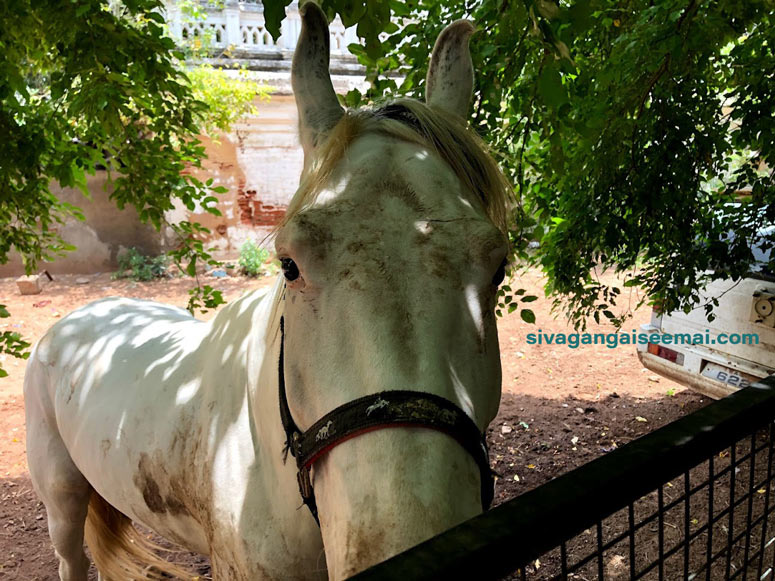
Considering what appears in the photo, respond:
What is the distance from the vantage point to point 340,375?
1.15 m

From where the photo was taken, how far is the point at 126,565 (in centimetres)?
294

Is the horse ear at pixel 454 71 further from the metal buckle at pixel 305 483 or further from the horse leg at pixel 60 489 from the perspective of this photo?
the horse leg at pixel 60 489

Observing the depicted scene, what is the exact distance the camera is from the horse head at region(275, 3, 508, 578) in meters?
1.01

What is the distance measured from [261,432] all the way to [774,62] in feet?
10.5

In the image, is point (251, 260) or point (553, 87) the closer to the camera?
point (553, 87)

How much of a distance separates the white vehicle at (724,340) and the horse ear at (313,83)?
3358 millimetres

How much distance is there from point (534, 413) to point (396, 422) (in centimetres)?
458

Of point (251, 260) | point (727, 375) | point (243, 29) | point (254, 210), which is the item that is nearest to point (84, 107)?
point (727, 375)

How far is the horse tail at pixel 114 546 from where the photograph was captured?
286 centimetres

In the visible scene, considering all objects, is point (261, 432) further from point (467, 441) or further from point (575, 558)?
point (575, 558)

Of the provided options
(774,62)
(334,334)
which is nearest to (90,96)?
(334,334)

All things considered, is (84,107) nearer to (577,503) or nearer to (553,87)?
(553,87)

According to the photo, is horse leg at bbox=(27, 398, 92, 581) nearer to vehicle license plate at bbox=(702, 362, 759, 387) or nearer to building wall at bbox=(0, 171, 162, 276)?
vehicle license plate at bbox=(702, 362, 759, 387)

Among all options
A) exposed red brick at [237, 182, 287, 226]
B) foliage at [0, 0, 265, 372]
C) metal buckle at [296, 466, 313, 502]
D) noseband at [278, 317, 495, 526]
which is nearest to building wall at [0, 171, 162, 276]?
exposed red brick at [237, 182, 287, 226]
